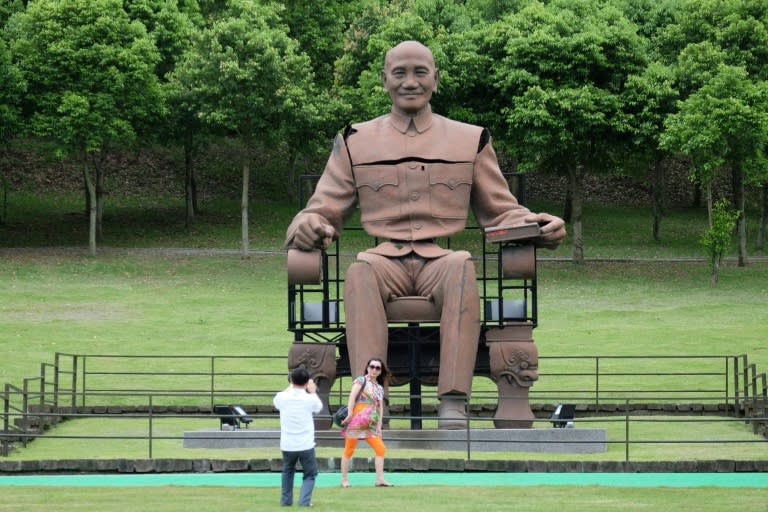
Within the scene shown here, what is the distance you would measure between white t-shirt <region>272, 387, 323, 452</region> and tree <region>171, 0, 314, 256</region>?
118 feet

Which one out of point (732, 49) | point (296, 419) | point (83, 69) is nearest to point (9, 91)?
point (83, 69)

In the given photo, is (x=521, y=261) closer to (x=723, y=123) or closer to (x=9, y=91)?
(x=723, y=123)

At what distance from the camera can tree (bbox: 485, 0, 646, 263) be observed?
51.2 metres

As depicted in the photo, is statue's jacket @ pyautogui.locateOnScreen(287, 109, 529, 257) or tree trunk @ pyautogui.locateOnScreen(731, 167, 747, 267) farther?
tree trunk @ pyautogui.locateOnScreen(731, 167, 747, 267)

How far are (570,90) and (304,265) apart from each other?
2884 centimetres

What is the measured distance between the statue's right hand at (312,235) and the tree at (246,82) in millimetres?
28845

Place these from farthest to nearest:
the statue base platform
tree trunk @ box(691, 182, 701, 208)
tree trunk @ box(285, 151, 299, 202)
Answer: tree trunk @ box(691, 182, 701, 208), tree trunk @ box(285, 151, 299, 202), the statue base platform

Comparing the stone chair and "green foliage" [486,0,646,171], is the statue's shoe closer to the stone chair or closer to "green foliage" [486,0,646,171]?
the stone chair

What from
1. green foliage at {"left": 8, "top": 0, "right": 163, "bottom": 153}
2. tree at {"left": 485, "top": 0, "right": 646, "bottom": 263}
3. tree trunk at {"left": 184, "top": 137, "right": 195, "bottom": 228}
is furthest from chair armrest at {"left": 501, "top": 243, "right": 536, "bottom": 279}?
tree trunk at {"left": 184, "top": 137, "right": 195, "bottom": 228}

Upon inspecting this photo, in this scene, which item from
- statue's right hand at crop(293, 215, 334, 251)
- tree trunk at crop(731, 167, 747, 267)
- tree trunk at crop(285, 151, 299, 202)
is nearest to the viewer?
statue's right hand at crop(293, 215, 334, 251)

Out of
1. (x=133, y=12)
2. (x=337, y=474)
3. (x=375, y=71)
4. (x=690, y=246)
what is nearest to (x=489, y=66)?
(x=375, y=71)

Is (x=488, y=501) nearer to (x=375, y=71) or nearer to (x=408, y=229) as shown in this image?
(x=408, y=229)

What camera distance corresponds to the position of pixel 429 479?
2017cm

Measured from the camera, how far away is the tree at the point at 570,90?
168ft
